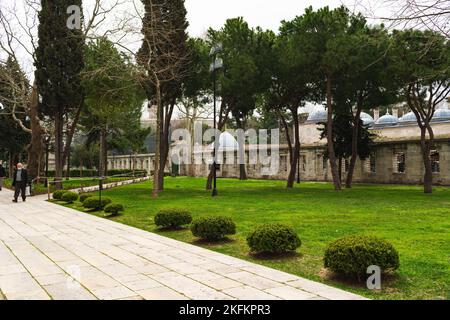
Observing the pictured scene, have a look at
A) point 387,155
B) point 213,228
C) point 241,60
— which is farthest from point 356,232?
point 387,155

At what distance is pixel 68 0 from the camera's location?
25.8 m

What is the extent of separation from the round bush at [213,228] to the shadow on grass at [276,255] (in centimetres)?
136

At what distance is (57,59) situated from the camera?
25.6m

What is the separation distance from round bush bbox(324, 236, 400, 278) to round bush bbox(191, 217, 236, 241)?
3.46m

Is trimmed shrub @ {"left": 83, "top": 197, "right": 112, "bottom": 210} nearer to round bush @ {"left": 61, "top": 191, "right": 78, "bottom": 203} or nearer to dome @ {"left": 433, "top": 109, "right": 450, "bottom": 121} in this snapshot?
round bush @ {"left": 61, "top": 191, "right": 78, "bottom": 203}

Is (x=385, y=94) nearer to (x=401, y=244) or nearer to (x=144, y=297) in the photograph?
(x=401, y=244)

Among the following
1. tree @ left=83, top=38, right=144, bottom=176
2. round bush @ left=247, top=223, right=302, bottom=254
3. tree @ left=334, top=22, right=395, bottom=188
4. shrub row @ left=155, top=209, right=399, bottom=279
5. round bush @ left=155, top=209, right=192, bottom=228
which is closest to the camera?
shrub row @ left=155, top=209, right=399, bottom=279

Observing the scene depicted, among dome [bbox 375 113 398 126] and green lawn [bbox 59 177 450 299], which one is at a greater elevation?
dome [bbox 375 113 398 126]

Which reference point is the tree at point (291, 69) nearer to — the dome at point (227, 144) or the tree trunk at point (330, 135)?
the tree trunk at point (330, 135)

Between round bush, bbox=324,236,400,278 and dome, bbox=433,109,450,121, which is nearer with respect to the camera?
round bush, bbox=324,236,400,278

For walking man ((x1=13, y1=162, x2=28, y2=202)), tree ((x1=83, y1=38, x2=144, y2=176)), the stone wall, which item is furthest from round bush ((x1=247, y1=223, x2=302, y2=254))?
the stone wall

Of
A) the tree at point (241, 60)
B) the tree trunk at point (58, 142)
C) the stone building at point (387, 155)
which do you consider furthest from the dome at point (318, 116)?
the tree trunk at point (58, 142)

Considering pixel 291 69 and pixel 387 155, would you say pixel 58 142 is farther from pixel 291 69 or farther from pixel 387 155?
pixel 387 155

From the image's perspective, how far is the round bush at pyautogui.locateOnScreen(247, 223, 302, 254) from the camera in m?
7.84
